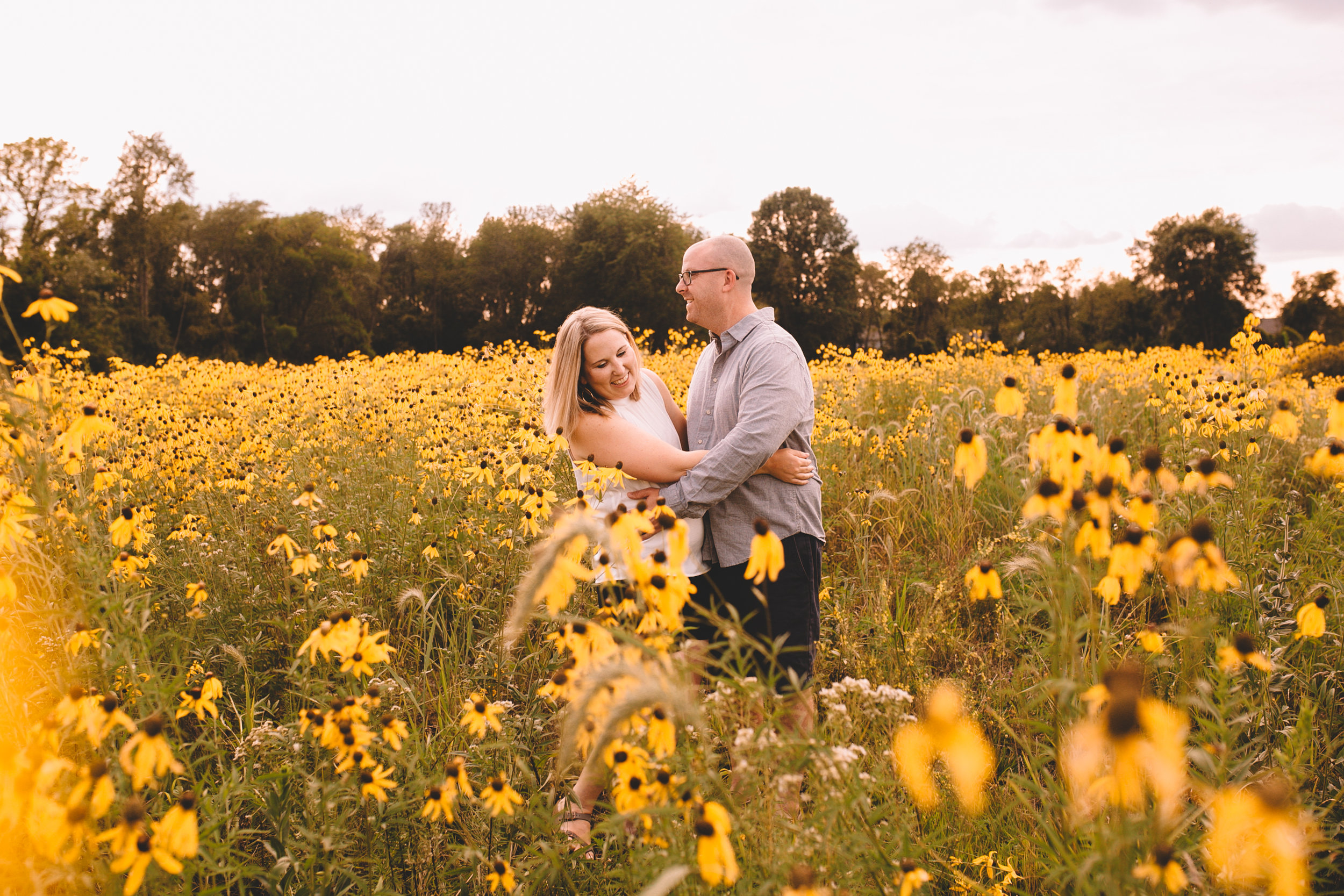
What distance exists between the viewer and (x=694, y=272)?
3.22 m

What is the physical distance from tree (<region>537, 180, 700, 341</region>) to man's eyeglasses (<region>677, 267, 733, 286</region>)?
3083 centimetres

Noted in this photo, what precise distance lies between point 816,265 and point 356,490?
43.1 m

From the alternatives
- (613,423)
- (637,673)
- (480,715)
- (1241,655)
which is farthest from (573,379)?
(1241,655)

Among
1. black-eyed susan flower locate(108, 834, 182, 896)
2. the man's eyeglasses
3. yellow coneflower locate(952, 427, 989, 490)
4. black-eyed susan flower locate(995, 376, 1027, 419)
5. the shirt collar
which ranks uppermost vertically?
the man's eyeglasses

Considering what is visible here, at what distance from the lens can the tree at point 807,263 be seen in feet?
143

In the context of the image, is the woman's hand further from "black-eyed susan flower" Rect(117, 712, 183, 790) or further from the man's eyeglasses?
"black-eyed susan flower" Rect(117, 712, 183, 790)

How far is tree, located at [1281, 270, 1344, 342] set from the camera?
30.3m

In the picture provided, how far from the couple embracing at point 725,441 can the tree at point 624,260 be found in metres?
31.0

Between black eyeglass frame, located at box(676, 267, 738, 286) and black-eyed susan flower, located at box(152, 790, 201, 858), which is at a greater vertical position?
black eyeglass frame, located at box(676, 267, 738, 286)

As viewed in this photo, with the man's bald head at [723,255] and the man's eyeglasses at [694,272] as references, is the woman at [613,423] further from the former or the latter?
the man's bald head at [723,255]

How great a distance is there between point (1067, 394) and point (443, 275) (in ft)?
149

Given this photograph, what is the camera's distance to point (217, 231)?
117 ft

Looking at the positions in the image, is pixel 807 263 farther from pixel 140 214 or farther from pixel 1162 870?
pixel 1162 870

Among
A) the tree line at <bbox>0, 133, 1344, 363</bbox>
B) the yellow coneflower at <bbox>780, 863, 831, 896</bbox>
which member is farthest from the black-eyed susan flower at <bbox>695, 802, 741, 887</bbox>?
the tree line at <bbox>0, 133, 1344, 363</bbox>
